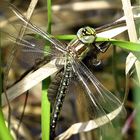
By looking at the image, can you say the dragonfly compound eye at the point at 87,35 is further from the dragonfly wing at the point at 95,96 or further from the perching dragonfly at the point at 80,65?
the dragonfly wing at the point at 95,96

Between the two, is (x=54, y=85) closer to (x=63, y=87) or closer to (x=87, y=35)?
(x=63, y=87)

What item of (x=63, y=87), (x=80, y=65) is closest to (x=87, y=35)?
(x=80, y=65)

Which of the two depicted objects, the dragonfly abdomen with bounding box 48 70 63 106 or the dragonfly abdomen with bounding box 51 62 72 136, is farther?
the dragonfly abdomen with bounding box 51 62 72 136

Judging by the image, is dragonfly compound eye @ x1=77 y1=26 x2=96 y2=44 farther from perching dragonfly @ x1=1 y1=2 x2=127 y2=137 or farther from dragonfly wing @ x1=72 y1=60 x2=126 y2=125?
dragonfly wing @ x1=72 y1=60 x2=126 y2=125

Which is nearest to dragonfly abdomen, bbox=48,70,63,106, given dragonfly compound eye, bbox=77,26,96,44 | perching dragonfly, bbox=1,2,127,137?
perching dragonfly, bbox=1,2,127,137

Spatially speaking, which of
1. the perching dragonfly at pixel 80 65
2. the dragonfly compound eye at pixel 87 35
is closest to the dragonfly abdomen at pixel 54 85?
the perching dragonfly at pixel 80 65

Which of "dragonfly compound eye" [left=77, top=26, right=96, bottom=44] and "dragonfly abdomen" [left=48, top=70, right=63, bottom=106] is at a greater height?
"dragonfly compound eye" [left=77, top=26, right=96, bottom=44]

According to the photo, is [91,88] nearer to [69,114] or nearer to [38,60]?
[38,60]
